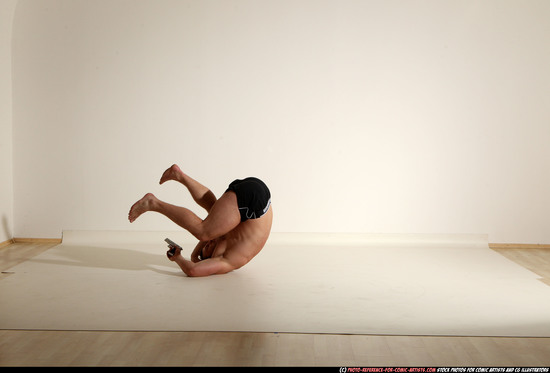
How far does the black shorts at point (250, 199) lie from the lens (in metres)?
4.11

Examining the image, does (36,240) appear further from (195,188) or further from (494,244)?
(494,244)

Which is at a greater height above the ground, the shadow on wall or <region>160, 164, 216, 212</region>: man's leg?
<region>160, 164, 216, 212</region>: man's leg

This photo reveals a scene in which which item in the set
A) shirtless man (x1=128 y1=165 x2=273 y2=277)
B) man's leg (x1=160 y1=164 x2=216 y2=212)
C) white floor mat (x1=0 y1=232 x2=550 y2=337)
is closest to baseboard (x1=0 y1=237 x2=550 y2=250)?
white floor mat (x1=0 y1=232 x2=550 y2=337)

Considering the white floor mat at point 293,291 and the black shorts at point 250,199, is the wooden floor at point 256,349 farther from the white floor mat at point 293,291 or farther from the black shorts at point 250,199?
the black shorts at point 250,199

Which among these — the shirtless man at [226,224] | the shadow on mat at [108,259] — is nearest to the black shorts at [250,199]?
the shirtless man at [226,224]

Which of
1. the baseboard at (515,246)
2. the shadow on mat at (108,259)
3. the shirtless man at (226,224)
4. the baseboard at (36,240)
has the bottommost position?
the baseboard at (36,240)

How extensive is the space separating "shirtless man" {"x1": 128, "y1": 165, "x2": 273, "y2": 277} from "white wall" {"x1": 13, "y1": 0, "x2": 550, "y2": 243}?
1.27m

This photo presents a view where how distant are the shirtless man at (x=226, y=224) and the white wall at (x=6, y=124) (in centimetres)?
181

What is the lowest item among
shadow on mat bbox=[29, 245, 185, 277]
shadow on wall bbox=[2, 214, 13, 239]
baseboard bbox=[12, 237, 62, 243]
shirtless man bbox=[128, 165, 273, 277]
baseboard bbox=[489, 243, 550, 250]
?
baseboard bbox=[12, 237, 62, 243]

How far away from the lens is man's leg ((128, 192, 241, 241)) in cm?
405

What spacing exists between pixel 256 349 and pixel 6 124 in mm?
3542

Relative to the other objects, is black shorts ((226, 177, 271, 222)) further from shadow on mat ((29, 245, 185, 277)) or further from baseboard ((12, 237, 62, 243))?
baseboard ((12, 237, 62, 243))

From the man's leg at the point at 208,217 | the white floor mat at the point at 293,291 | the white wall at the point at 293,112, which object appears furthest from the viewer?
the white wall at the point at 293,112

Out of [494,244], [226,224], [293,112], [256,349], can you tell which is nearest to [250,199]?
[226,224]
